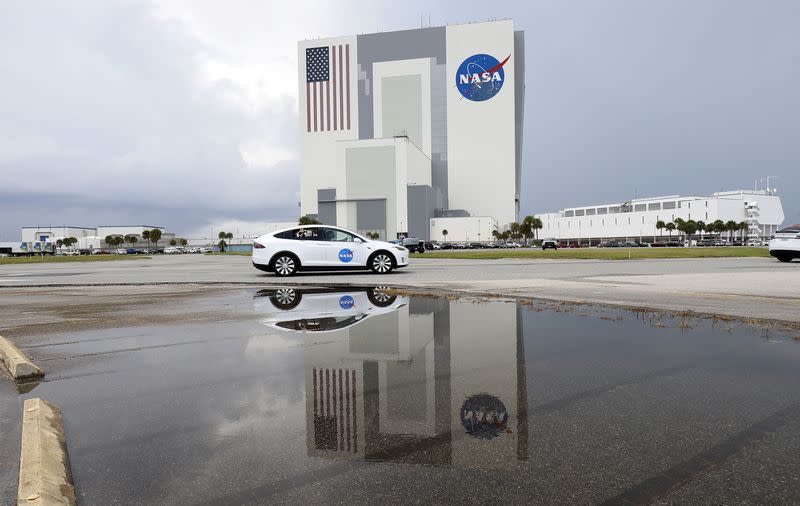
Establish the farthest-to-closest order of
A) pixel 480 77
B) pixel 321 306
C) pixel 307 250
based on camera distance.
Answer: pixel 480 77
pixel 307 250
pixel 321 306

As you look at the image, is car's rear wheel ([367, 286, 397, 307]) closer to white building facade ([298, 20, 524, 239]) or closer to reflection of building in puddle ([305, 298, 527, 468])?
reflection of building in puddle ([305, 298, 527, 468])

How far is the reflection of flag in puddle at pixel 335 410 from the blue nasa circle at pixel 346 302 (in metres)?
4.40

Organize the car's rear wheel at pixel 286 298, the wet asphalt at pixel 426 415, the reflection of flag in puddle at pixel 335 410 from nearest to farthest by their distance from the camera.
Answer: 1. the wet asphalt at pixel 426 415
2. the reflection of flag in puddle at pixel 335 410
3. the car's rear wheel at pixel 286 298

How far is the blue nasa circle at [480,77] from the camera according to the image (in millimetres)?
112250

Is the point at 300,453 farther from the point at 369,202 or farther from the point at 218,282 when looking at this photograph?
the point at 369,202

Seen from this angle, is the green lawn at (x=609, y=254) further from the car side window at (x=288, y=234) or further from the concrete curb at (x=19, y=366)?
the concrete curb at (x=19, y=366)

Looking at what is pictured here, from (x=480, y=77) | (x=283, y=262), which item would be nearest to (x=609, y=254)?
(x=283, y=262)

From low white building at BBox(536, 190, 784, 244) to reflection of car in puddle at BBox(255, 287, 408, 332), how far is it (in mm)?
136630

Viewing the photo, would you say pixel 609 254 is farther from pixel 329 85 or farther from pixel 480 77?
pixel 329 85

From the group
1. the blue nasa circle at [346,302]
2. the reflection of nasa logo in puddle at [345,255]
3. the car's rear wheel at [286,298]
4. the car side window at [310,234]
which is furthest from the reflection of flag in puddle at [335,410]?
the car side window at [310,234]

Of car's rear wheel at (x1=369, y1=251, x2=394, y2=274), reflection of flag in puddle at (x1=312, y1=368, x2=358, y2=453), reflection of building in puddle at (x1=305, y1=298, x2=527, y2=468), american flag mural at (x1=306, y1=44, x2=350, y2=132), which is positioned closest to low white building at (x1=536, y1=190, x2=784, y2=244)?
american flag mural at (x1=306, y1=44, x2=350, y2=132)

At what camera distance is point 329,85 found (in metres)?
118

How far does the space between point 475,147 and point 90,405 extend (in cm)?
11731

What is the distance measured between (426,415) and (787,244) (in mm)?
26172
